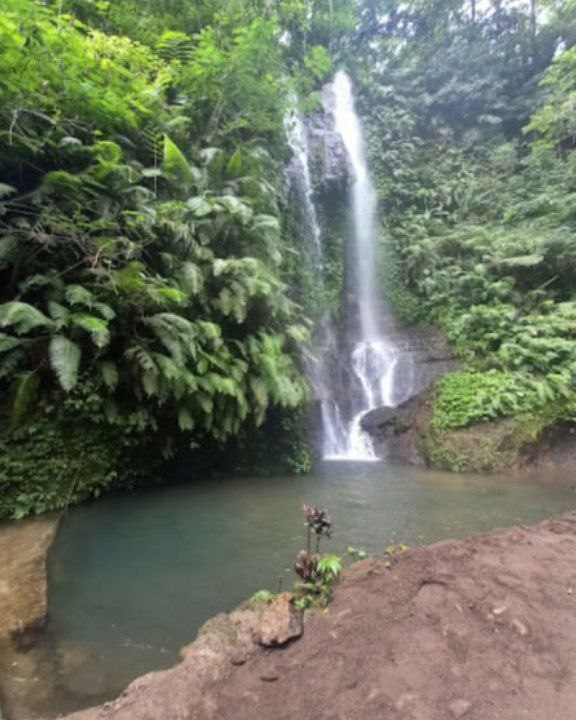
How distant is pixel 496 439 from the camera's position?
849 centimetres

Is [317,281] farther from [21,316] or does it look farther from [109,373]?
[21,316]

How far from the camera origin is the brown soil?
206cm

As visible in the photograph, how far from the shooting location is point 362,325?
46.2ft

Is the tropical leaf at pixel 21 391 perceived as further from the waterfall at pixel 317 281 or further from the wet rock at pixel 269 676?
the waterfall at pixel 317 281

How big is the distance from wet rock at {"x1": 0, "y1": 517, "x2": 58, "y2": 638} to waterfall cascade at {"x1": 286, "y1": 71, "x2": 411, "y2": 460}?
639 cm

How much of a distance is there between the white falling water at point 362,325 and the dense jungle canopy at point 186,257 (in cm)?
78

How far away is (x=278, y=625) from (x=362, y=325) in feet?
39.0

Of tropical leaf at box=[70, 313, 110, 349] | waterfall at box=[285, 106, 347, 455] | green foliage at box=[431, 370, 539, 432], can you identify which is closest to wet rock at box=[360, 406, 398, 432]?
waterfall at box=[285, 106, 347, 455]

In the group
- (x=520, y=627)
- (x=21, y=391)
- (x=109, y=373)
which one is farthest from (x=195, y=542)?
(x=520, y=627)

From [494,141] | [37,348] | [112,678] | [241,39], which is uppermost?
[494,141]

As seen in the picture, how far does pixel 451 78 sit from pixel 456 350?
14688 millimetres

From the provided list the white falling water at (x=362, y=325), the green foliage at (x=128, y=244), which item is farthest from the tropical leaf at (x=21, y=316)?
the white falling water at (x=362, y=325)

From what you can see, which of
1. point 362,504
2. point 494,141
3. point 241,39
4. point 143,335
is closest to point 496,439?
point 362,504

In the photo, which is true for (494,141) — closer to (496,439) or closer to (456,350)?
(456,350)
